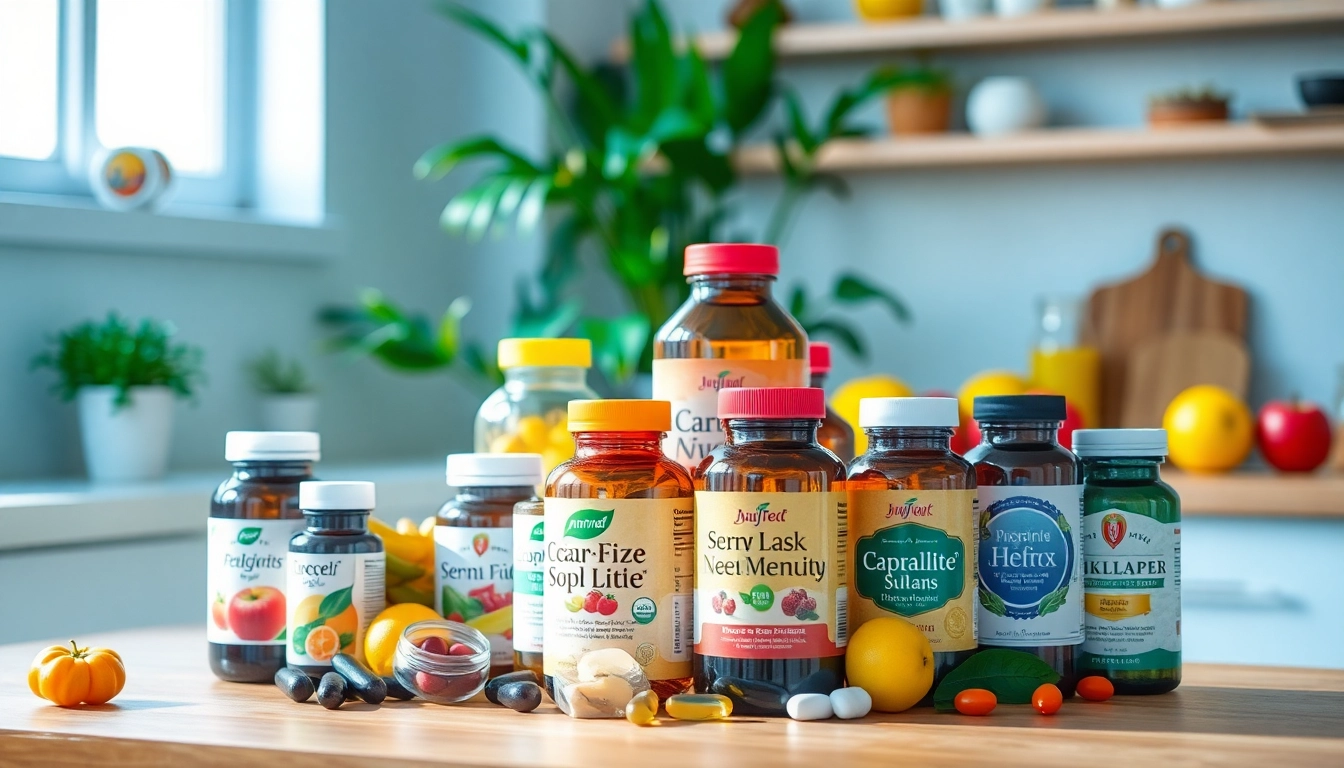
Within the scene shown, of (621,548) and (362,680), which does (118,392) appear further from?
(621,548)

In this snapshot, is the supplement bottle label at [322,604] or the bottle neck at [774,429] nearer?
the bottle neck at [774,429]

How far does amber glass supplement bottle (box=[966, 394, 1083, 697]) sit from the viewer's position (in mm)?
929

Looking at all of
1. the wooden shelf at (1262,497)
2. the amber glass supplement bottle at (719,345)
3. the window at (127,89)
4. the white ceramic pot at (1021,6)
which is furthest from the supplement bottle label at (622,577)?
the white ceramic pot at (1021,6)

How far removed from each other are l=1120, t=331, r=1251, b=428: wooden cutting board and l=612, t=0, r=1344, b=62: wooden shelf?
60 cm

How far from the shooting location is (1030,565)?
0.93 meters

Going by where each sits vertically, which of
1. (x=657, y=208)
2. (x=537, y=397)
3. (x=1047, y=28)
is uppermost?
(x=1047, y=28)

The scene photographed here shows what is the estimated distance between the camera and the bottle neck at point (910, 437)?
2.97 ft

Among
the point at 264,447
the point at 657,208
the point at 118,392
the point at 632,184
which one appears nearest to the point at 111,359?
the point at 118,392

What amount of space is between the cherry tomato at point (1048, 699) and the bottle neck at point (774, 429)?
216mm

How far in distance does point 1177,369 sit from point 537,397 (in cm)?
199

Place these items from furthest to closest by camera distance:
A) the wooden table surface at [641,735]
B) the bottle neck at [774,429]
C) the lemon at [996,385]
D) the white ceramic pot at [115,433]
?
the lemon at [996,385] < the white ceramic pot at [115,433] < the bottle neck at [774,429] < the wooden table surface at [641,735]

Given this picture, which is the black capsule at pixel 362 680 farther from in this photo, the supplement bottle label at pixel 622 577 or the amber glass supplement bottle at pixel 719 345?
the amber glass supplement bottle at pixel 719 345

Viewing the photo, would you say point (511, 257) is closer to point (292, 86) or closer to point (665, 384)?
point (292, 86)

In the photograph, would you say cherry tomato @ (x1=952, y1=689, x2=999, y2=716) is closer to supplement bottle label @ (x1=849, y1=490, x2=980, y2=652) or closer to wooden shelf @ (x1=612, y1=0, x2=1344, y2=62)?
supplement bottle label @ (x1=849, y1=490, x2=980, y2=652)
